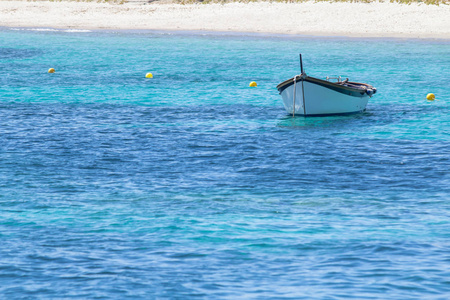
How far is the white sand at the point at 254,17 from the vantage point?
59344 millimetres

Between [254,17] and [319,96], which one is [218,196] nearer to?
[319,96]

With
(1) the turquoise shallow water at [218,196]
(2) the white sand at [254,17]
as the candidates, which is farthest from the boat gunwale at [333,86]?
(2) the white sand at [254,17]

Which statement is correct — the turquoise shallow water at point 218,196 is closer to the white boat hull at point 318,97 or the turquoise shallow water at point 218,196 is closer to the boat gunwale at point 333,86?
the white boat hull at point 318,97

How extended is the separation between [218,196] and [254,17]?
175 feet

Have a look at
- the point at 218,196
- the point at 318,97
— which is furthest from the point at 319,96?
the point at 218,196

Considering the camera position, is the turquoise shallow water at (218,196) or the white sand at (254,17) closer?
the turquoise shallow water at (218,196)

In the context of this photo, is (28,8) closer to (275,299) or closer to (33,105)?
(33,105)

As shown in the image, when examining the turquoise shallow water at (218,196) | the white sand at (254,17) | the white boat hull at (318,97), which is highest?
the white sand at (254,17)

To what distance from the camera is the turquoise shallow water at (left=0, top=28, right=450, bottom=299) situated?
10.8m

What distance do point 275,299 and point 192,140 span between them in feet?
38.4

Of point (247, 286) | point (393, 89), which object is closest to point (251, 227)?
point (247, 286)

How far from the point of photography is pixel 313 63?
4459cm

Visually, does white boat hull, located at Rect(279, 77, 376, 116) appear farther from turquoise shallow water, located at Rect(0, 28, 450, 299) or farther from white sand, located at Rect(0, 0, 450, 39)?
white sand, located at Rect(0, 0, 450, 39)

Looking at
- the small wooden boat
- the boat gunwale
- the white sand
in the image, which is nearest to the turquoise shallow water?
the small wooden boat
